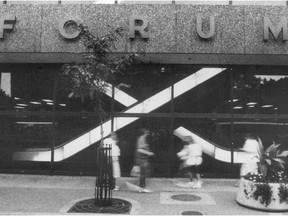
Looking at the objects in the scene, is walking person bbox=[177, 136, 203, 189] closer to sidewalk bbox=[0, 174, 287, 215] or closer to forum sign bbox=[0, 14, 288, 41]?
sidewalk bbox=[0, 174, 287, 215]

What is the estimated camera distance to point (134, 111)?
1204cm

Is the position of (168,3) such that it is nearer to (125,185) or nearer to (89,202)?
(125,185)

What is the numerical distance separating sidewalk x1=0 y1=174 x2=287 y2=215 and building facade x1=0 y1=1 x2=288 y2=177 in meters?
0.91

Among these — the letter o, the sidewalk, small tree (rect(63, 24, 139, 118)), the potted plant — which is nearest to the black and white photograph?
the letter o

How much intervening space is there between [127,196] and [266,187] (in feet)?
11.4

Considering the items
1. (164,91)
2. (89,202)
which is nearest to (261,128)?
(164,91)

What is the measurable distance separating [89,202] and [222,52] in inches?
251

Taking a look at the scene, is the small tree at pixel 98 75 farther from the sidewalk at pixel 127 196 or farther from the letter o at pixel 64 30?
the letter o at pixel 64 30

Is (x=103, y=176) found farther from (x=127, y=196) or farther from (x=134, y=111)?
(x=134, y=111)

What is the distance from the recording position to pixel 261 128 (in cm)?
1183

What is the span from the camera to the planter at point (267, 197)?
313 inches

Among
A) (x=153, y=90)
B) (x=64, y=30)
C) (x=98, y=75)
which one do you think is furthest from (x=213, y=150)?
(x=64, y=30)

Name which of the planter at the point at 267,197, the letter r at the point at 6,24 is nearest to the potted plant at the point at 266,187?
the planter at the point at 267,197

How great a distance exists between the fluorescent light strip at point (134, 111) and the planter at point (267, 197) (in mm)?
4738
